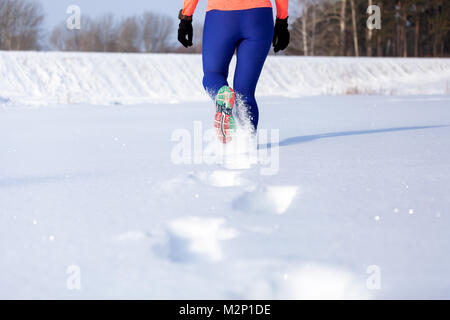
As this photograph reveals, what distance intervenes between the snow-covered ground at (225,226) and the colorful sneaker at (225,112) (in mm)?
190

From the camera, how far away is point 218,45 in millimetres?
2812

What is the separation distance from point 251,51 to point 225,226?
173 centimetres

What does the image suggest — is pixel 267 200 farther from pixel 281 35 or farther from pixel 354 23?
pixel 354 23

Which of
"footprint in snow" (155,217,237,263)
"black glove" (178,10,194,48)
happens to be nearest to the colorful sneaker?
"black glove" (178,10,194,48)

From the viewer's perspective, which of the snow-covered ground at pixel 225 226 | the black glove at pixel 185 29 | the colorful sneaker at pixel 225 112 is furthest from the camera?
the black glove at pixel 185 29

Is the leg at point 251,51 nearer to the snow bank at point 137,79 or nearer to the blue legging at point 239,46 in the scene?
the blue legging at point 239,46

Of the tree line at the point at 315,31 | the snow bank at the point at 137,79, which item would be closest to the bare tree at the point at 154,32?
the tree line at the point at 315,31

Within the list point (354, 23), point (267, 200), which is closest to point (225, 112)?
point (267, 200)

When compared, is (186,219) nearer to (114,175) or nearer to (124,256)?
(124,256)

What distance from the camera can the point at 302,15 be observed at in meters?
27.8

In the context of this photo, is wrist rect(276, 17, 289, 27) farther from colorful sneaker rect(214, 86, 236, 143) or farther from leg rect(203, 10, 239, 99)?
colorful sneaker rect(214, 86, 236, 143)

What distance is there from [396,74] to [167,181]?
54.9 feet

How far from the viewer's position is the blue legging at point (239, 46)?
2.79 metres

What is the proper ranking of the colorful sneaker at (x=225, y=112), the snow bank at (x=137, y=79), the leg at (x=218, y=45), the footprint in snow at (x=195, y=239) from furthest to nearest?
the snow bank at (x=137, y=79) → the leg at (x=218, y=45) → the colorful sneaker at (x=225, y=112) → the footprint in snow at (x=195, y=239)
